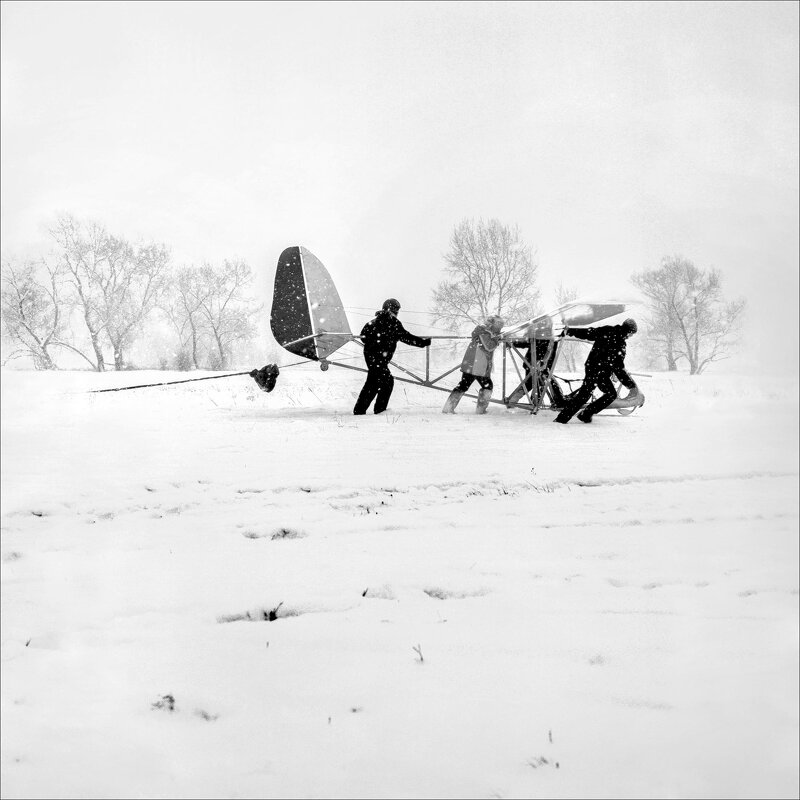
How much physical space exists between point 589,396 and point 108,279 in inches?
135

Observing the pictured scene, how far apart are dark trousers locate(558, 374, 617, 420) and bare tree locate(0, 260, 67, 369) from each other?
3419 mm

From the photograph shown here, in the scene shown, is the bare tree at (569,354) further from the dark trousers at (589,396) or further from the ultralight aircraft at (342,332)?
the dark trousers at (589,396)

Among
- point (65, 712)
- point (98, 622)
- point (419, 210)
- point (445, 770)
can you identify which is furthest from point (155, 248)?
point (445, 770)

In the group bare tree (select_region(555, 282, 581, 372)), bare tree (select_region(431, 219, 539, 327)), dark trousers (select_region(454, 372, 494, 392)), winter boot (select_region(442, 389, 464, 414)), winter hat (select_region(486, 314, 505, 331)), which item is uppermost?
bare tree (select_region(431, 219, 539, 327))

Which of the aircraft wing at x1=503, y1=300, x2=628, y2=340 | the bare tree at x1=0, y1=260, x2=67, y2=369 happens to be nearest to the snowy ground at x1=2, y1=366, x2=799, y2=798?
the bare tree at x1=0, y1=260, x2=67, y2=369

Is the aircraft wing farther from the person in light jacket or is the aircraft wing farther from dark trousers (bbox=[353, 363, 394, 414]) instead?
dark trousers (bbox=[353, 363, 394, 414])

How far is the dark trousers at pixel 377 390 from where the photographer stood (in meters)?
4.27

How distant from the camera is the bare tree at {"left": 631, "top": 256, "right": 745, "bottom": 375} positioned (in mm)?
2621

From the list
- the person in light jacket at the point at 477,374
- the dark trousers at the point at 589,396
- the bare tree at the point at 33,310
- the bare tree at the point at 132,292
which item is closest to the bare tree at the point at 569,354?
the dark trousers at the point at 589,396

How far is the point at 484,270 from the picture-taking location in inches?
115

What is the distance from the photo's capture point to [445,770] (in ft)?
3.19

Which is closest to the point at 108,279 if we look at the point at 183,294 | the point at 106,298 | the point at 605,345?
the point at 106,298

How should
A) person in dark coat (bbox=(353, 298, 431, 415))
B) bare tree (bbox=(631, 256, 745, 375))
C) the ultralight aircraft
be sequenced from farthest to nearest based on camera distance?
person in dark coat (bbox=(353, 298, 431, 415)) < the ultralight aircraft < bare tree (bbox=(631, 256, 745, 375))

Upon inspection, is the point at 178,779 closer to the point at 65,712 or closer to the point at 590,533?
the point at 65,712
